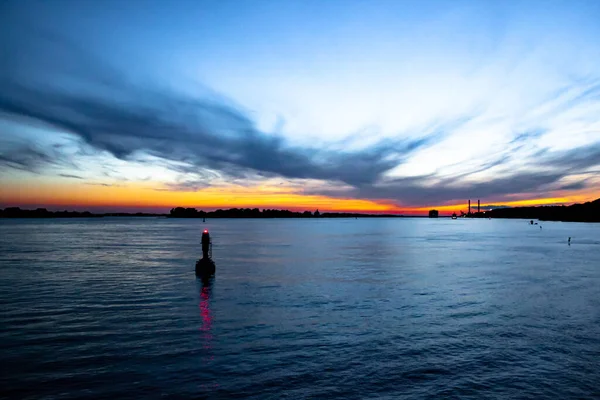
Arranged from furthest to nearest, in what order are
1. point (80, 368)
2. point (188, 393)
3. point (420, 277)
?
point (420, 277), point (80, 368), point (188, 393)

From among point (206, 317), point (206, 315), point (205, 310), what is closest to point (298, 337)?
point (206, 317)

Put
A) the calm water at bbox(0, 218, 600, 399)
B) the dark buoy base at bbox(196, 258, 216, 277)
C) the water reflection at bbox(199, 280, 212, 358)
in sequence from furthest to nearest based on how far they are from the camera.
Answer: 1. the dark buoy base at bbox(196, 258, 216, 277)
2. the water reflection at bbox(199, 280, 212, 358)
3. the calm water at bbox(0, 218, 600, 399)

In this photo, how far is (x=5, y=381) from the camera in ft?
45.3

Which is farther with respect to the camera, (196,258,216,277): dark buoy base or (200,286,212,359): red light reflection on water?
(196,258,216,277): dark buoy base

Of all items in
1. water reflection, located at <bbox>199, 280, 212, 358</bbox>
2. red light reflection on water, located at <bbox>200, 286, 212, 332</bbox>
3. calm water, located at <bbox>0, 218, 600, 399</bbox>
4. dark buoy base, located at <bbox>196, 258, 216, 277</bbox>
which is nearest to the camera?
calm water, located at <bbox>0, 218, 600, 399</bbox>

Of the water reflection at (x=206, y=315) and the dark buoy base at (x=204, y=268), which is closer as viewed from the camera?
the water reflection at (x=206, y=315)

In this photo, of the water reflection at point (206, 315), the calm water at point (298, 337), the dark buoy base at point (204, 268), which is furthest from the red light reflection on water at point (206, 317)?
the dark buoy base at point (204, 268)

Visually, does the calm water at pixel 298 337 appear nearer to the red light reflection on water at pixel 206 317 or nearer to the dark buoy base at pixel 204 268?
the red light reflection on water at pixel 206 317

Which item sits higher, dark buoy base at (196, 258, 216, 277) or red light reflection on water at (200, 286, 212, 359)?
dark buoy base at (196, 258, 216, 277)

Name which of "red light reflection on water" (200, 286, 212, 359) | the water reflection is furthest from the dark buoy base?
"red light reflection on water" (200, 286, 212, 359)

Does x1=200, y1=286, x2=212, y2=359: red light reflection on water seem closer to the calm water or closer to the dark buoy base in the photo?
the calm water

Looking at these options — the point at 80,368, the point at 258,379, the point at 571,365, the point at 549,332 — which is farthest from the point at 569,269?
the point at 80,368

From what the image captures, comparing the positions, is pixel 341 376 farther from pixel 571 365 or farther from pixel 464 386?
pixel 571 365

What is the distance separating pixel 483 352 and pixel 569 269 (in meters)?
37.8
